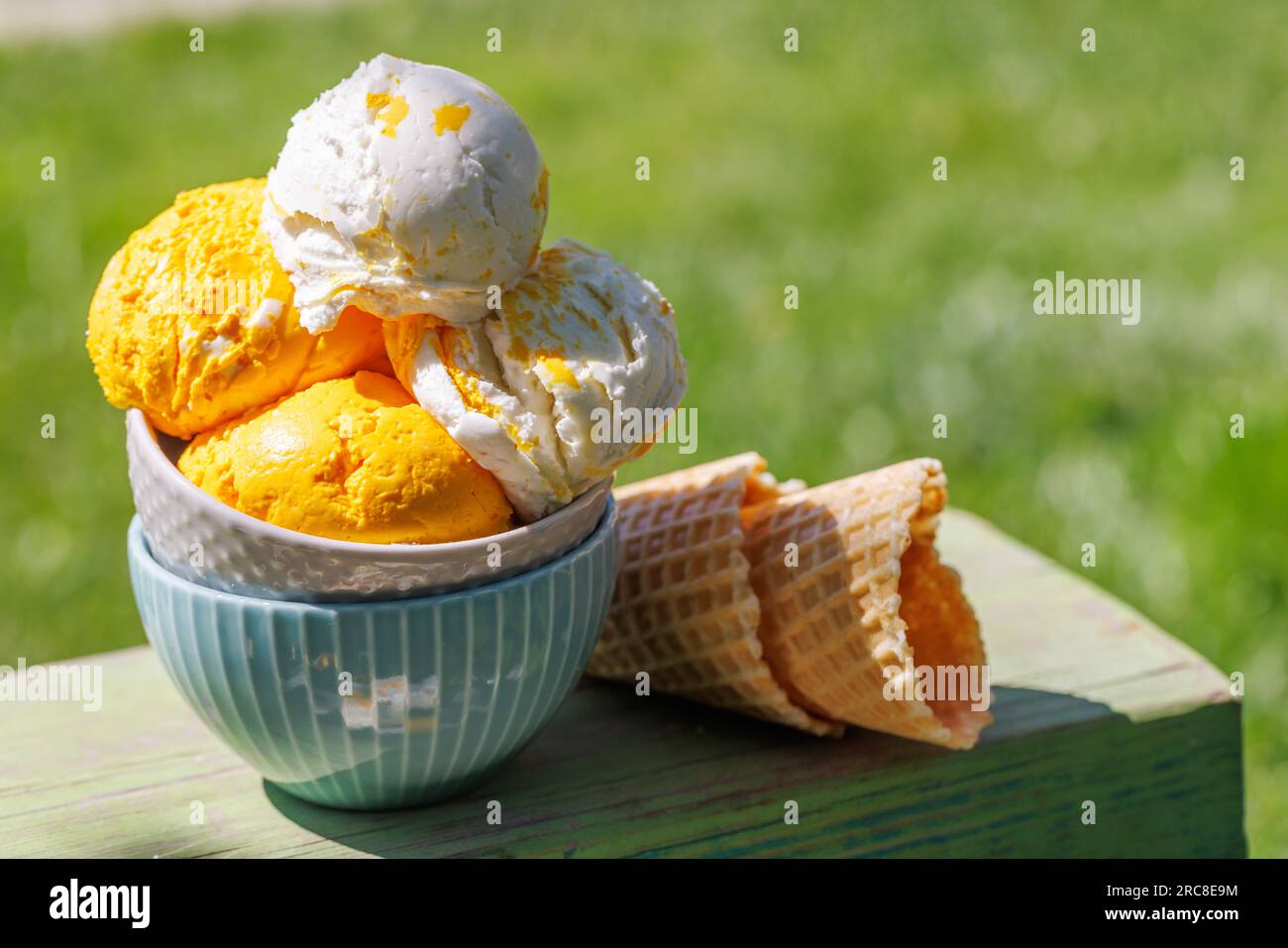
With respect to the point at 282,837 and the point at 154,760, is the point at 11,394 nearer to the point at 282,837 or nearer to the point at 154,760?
the point at 154,760

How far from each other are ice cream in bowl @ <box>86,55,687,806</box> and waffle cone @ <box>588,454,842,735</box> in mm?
216

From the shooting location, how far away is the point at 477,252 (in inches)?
49.6

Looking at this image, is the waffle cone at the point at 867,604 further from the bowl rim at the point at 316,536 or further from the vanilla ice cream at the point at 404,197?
the vanilla ice cream at the point at 404,197

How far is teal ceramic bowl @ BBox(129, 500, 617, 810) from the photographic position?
127 cm

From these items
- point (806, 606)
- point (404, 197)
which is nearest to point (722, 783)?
point (806, 606)

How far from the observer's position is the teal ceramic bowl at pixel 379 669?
50.0 inches

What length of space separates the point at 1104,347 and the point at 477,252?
96.4 inches

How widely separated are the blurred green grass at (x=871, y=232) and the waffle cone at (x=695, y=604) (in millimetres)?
1029
